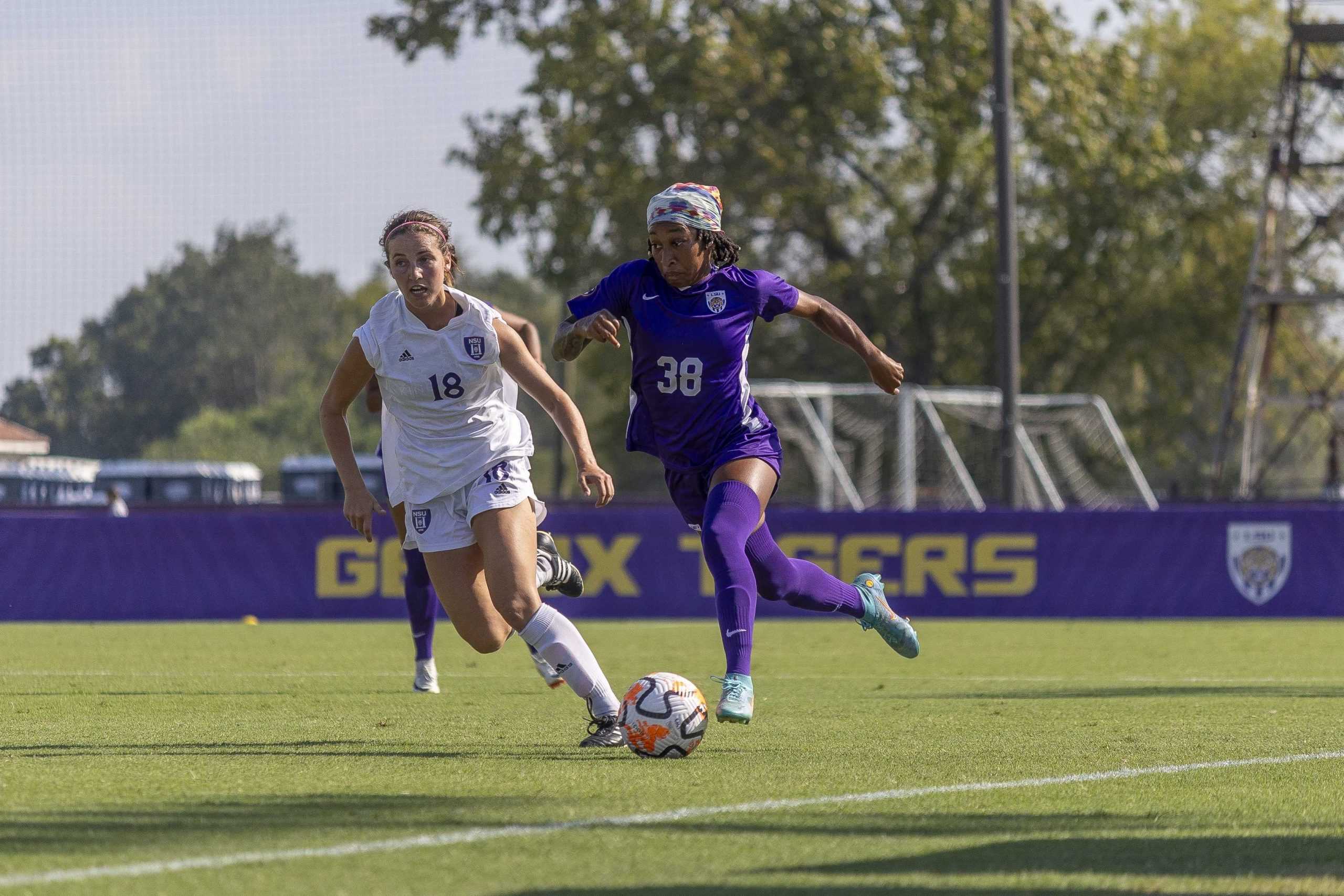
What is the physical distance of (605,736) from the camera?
6.68 meters

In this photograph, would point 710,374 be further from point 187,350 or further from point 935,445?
point 187,350

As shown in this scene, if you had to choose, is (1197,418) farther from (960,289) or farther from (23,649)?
(23,649)

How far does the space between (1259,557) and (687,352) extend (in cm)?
1310

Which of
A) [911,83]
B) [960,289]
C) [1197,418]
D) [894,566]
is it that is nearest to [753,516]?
[894,566]

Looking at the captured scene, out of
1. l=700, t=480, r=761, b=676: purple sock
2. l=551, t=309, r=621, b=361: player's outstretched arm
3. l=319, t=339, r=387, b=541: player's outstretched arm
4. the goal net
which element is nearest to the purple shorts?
l=700, t=480, r=761, b=676: purple sock

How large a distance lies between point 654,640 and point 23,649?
15.9ft

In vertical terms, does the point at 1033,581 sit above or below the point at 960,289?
below

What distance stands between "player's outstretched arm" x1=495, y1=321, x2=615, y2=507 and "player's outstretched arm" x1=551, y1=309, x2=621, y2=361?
14 cm

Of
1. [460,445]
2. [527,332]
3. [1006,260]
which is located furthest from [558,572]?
[1006,260]

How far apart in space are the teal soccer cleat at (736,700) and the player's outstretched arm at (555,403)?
0.77 metres

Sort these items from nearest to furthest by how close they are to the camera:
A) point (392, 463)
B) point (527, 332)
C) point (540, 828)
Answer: point (540, 828), point (392, 463), point (527, 332)

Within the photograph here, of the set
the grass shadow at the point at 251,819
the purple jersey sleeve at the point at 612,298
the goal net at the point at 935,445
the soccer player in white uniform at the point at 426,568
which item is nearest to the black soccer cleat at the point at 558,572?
the soccer player in white uniform at the point at 426,568

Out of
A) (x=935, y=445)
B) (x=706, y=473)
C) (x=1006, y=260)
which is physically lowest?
(x=706, y=473)

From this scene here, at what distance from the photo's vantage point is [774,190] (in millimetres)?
34031
